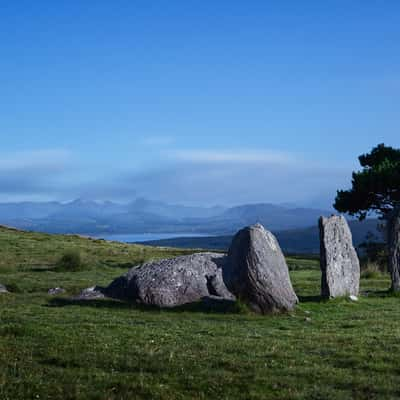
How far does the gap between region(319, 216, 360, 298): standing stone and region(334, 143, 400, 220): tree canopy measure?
1116 inches

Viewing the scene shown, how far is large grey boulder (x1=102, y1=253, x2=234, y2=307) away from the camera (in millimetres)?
23750

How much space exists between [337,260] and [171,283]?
6.24m

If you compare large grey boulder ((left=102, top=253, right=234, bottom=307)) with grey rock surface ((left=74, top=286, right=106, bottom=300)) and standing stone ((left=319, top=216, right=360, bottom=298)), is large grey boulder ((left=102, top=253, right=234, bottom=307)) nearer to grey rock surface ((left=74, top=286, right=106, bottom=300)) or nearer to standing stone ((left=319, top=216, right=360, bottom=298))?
grey rock surface ((left=74, top=286, right=106, bottom=300))

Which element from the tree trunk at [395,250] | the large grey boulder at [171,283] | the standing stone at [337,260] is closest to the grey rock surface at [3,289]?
the large grey boulder at [171,283]

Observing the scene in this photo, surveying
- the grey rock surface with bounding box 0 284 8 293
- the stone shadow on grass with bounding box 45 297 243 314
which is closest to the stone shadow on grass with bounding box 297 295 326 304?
the stone shadow on grass with bounding box 45 297 243 314

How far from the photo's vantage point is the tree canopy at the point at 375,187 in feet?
176

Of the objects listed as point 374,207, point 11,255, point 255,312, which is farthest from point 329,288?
point 374,207

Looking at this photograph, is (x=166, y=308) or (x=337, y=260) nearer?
(x=166, y=308)

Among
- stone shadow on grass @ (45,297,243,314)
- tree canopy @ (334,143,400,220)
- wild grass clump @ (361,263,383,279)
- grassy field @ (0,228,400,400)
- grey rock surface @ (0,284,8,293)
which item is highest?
tree canopy @ (334,143,400,220)

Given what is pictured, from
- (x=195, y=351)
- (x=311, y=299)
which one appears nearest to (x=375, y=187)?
(x=311, y=299)

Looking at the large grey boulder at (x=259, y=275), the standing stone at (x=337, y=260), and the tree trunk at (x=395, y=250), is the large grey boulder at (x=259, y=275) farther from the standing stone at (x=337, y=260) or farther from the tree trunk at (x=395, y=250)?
the tree trunk at (x=395, y=250)

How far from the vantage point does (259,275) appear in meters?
21.6

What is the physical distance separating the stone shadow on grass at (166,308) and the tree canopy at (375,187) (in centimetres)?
3346

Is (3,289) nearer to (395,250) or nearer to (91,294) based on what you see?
(91,294)
